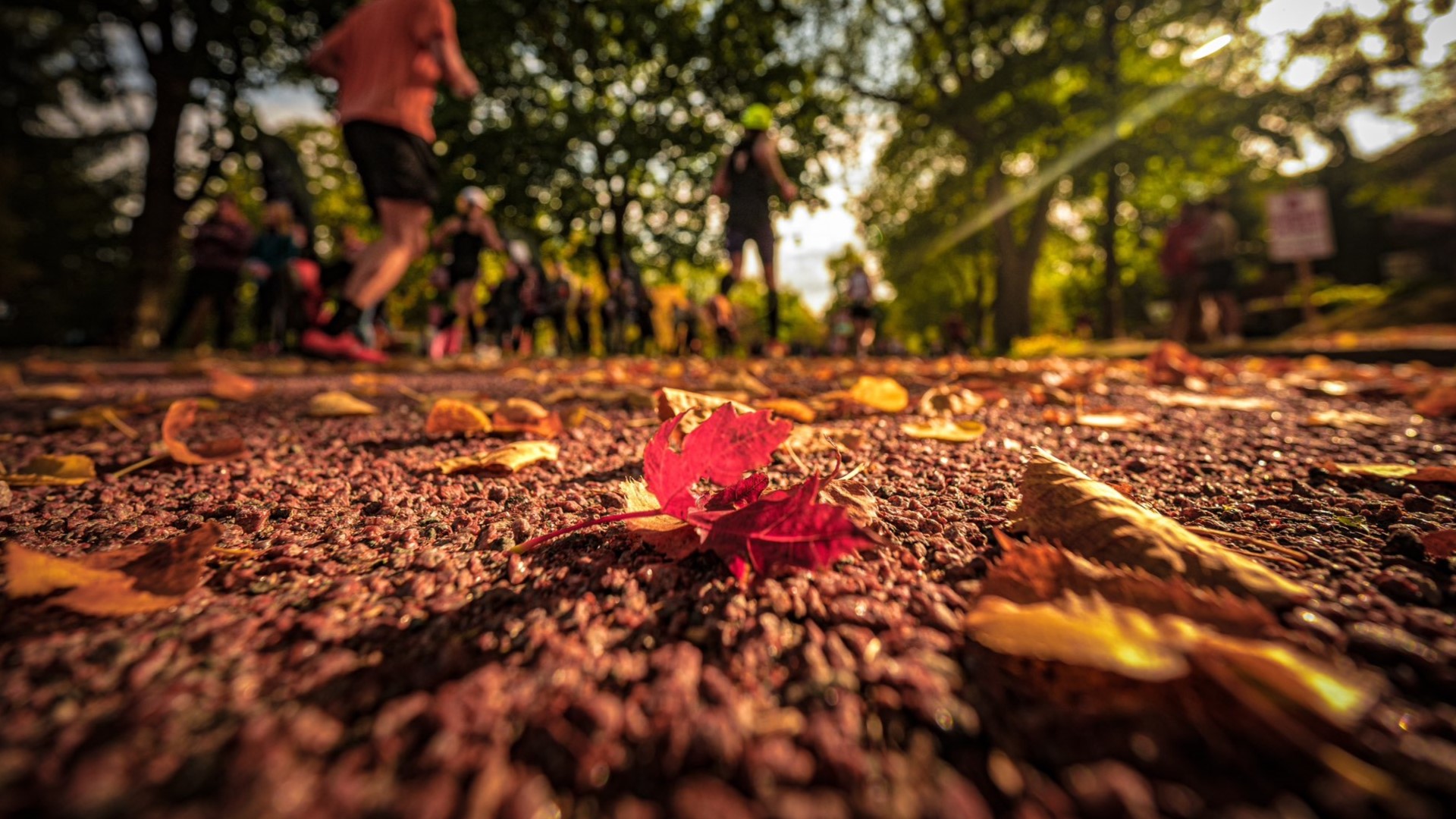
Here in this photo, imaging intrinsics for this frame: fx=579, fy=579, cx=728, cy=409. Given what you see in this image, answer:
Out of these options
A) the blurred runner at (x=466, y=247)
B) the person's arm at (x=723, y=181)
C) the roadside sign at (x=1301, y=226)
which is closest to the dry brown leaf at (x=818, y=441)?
the person's arm at (x=723, y=181)

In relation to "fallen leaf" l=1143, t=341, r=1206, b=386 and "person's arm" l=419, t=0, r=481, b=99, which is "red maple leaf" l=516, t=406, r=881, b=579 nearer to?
"fallen leaf" l=1143, t=341, r=1206, b=386

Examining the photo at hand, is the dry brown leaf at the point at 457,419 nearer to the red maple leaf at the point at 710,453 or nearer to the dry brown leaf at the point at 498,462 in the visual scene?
the dry brown leaf at the point at 498,462

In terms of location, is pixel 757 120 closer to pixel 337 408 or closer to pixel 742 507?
pixel 337 408

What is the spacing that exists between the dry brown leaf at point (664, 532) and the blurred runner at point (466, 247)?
599 cm

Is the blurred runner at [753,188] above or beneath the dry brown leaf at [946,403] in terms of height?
above

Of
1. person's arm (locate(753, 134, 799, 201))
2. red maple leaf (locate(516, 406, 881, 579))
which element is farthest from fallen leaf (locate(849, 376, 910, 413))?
person's arm (locate(753, 134, 799, 201))

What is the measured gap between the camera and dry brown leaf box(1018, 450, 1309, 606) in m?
0.50

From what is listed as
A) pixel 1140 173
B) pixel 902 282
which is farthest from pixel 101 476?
pixel 902 282

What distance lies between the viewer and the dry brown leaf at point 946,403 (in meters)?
1.56

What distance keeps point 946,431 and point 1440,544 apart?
731 mm

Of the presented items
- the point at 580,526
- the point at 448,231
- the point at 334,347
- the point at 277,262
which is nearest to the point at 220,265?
the point at 277,262

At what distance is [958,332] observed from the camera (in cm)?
1744

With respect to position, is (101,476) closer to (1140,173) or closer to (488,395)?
(488,395)

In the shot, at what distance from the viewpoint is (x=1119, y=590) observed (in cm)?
48
